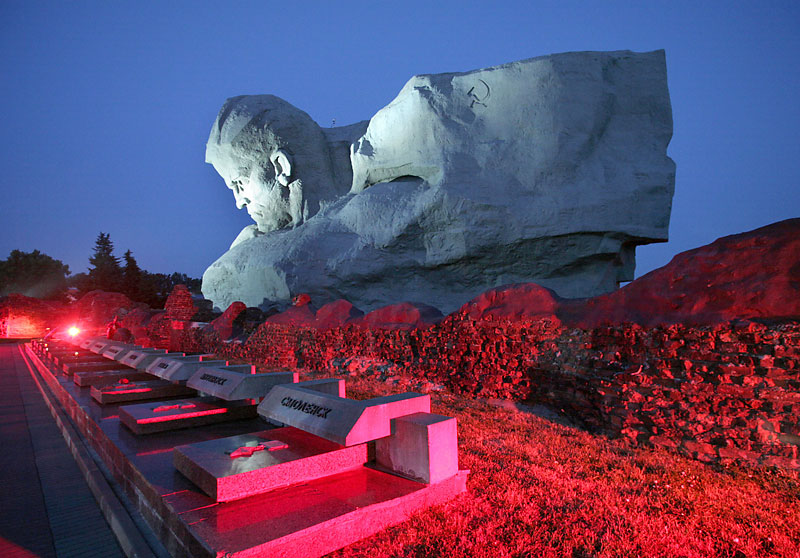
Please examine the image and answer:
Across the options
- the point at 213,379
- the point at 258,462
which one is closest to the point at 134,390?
the point at 213,379

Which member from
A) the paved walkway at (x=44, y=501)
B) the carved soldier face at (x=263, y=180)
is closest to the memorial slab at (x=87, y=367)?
the paved walkway at (x=44, y=501)

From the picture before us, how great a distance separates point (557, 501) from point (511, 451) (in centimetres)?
107

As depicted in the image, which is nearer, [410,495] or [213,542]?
[213,542]

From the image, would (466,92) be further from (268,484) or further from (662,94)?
(268,484)

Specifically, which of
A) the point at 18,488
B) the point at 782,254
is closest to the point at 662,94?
the point at 782,254

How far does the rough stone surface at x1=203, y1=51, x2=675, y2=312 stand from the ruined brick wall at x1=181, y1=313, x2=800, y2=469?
7.76m

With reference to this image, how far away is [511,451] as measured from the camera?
3.99 m

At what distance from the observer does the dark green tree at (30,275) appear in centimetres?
4512

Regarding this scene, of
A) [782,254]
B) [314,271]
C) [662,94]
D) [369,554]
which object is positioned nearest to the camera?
[369,554]

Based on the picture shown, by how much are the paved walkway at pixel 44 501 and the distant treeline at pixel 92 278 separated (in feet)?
98.8

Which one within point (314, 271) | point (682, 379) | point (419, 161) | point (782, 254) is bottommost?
point (682, 379)

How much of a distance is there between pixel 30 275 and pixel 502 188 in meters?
52.1

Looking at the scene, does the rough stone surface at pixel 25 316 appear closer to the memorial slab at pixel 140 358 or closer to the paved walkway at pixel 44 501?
the memorial slab at pixel 140 358

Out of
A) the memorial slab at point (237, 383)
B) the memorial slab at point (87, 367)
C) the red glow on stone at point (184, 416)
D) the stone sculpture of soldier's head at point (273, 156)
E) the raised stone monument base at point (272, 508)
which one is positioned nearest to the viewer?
the raised stone monument base at point (272, 508)
